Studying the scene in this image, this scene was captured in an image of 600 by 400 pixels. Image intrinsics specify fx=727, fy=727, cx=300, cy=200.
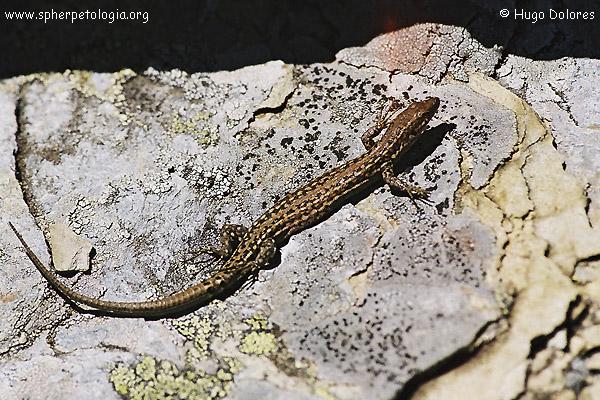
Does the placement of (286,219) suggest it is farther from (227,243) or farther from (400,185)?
(400,185)

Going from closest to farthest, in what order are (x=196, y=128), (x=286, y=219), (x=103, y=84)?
(x=286, y=219) → (x=196, y=128) → (x=103, y=84)

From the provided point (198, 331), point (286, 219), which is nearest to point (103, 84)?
point (286, 219)

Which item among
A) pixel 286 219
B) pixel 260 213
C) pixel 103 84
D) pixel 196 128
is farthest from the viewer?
pixel 103 84

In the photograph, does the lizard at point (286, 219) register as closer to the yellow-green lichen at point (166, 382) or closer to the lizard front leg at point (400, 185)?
the lizard front leg at point (400, 185)

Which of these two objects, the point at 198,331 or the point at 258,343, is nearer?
the point at 258,343

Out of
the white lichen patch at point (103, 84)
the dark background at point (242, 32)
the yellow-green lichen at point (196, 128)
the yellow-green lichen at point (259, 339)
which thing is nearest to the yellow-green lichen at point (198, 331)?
the yellow-green lichen at point (259, 339)

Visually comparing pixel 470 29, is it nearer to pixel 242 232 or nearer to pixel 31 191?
pixel 242 232

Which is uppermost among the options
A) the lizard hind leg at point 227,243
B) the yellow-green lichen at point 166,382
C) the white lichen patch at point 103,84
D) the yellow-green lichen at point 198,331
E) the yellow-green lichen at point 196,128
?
the white lichen patch at point 103,84

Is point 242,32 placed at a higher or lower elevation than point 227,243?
higher
